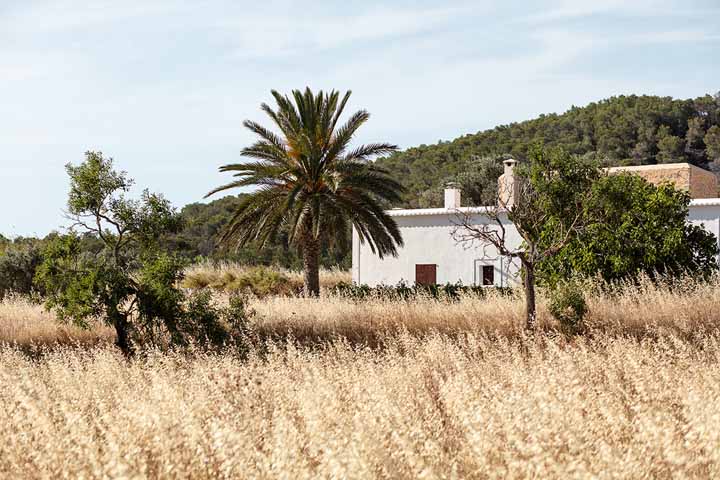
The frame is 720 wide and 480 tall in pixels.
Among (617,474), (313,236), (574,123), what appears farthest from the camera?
(574,123)

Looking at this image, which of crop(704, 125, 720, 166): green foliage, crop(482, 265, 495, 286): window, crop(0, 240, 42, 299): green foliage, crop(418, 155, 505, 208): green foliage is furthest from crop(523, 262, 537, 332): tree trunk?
crop(704, 125, 720, 166): green foliage

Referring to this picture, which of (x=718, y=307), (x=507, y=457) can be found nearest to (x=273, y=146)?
(x=718, y=307)

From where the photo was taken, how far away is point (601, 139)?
48938 millimetres

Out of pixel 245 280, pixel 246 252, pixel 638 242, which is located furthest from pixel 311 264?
pixel 246 252

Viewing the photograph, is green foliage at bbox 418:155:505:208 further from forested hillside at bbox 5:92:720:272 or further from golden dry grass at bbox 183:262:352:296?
golden dry grass at bbox 183:262:352:296

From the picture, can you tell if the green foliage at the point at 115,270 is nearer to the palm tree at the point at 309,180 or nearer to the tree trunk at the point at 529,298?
Answer: the tree trunk at the point at 529,298

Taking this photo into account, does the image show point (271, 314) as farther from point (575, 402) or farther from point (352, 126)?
point (575, 402)

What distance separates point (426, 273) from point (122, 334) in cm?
1681

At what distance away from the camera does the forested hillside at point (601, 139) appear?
47219mm

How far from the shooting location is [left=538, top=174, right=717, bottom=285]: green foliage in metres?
18.2

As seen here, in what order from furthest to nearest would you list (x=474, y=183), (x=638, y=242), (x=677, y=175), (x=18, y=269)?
(x=474, y=183), (x=677, y=175), (x=18, y=269), (x=638, y=242)

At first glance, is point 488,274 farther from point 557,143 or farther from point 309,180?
point 557,143

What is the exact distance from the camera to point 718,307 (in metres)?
13.0

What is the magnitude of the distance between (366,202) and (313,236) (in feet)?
5.40
